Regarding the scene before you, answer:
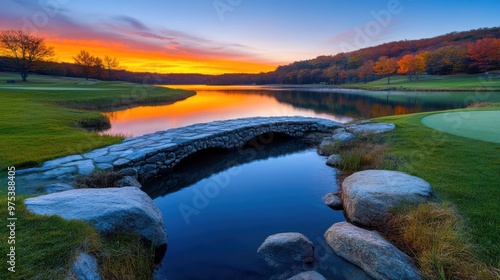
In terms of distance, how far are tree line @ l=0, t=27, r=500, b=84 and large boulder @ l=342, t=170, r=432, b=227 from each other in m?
52.4

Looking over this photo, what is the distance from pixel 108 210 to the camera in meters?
3.90

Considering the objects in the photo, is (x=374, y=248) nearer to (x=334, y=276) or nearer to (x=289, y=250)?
(x=334, y=276)

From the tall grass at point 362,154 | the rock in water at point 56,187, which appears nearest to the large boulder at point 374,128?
the tall grass at point 362,154

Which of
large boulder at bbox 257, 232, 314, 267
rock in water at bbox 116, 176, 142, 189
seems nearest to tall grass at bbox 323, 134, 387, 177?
large boulder at bbox 257, 232, 314, 267

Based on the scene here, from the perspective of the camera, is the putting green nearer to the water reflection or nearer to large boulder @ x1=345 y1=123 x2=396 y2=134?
large boulder @ x1=345 y1=123 x2=396 y2=134

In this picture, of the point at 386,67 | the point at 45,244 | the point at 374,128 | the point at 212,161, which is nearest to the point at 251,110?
the point at 374,128

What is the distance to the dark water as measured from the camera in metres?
4.23

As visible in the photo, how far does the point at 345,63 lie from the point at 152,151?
9848cm

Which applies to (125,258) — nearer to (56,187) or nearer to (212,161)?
(56,187)

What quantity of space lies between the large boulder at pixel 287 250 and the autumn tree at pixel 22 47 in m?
51.5

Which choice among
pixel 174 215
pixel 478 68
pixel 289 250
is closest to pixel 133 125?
pixel 174 215

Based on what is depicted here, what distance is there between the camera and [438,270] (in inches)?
132

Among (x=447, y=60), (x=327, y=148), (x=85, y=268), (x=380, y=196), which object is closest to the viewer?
(x=85, y=268)
